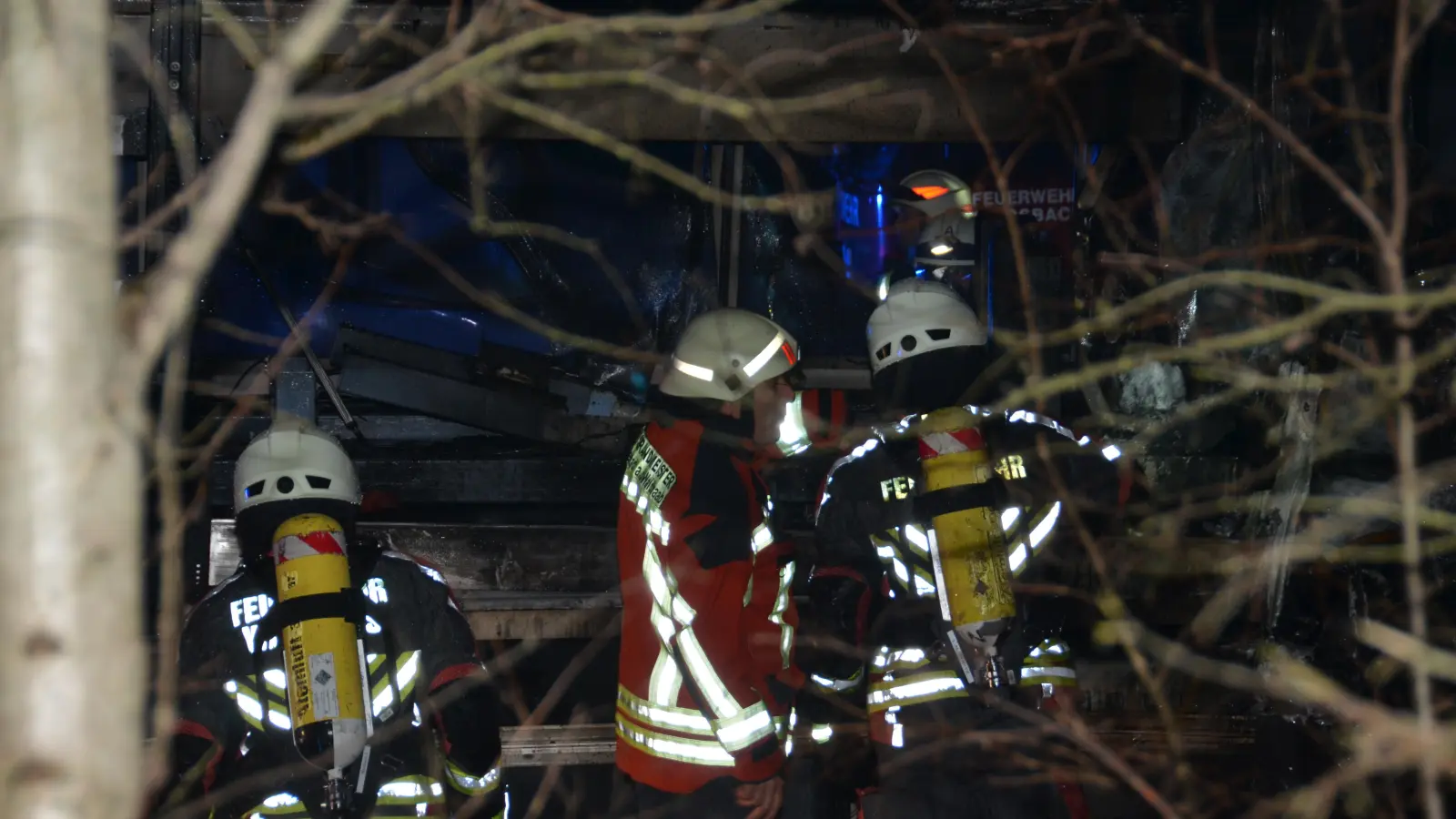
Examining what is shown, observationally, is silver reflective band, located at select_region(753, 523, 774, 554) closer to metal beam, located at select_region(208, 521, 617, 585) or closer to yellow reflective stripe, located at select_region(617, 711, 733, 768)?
yellow reflective stripe, located at select_region(617, 711, 733, 768)

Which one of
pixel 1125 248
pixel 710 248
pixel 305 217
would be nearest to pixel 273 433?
pixel 305 217

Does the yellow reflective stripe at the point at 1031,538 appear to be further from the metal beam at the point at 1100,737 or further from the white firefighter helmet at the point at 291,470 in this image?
the white firefighter helmet at the point at 291,470

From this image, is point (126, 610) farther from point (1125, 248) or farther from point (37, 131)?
point (1125, 248)

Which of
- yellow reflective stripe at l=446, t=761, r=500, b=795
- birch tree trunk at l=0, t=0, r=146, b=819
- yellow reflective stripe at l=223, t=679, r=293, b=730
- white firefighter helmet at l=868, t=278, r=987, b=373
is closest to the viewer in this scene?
birch tree trunk at l=0, t=0, r=146, b=819

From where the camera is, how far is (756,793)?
4465 millimetres

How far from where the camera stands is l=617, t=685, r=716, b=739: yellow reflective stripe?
176 inches

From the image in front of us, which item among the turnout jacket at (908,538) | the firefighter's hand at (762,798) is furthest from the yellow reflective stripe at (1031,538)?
the firefighter's hand at (762,798)

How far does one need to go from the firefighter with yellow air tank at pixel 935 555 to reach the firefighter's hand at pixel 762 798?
32 centimetres

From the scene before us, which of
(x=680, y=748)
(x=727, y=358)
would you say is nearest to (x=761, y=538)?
(x=727, y=358)

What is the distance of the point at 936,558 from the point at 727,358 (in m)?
1.00

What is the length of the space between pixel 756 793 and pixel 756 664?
0.43 m

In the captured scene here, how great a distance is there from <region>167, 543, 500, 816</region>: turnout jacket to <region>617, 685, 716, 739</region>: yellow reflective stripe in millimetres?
597

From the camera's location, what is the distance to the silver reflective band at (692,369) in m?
4.64

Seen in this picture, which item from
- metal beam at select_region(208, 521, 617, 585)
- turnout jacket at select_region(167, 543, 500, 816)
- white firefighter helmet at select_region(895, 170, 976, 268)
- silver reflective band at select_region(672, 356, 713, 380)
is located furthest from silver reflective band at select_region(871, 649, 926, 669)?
white firefighter helmet at select_region(895, 170, 976, 268)
